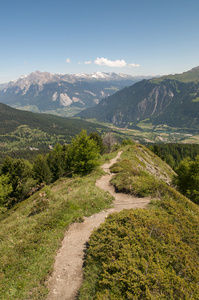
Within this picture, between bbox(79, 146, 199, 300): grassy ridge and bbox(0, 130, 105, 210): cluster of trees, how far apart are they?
2594 cm

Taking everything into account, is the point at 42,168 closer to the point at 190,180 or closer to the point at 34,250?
the point at 190,180

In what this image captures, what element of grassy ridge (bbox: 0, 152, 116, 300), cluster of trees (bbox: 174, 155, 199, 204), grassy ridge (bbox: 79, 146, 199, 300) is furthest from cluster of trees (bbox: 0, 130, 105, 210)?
grassy ridge (bbox: 79, 146, 199, 300)

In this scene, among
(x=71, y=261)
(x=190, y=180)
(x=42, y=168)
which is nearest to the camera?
(x=71, y=261)

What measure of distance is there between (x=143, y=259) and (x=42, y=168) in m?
58.9

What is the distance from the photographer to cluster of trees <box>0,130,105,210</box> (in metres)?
38.5

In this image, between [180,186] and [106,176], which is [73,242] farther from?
[180,186]

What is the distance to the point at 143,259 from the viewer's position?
847cm

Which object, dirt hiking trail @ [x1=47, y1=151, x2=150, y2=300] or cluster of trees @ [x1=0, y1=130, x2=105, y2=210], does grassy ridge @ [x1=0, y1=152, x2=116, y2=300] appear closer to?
dirt hiking trail @ [x1=47, y1=151, x2=150, y2=300]

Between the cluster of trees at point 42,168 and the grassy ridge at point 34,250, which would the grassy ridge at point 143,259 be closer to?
the grassy ridge at point 34,250

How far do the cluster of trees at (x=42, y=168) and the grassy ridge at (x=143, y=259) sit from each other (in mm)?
25940

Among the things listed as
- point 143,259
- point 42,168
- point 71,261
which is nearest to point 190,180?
point 143,259

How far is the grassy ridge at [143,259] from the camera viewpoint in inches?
→ 289

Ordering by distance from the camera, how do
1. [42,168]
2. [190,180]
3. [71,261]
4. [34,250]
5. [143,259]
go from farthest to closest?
[42,168]
[190,180]
[34,250]
[71,261]
[143,259]

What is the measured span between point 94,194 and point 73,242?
8.27 metres
